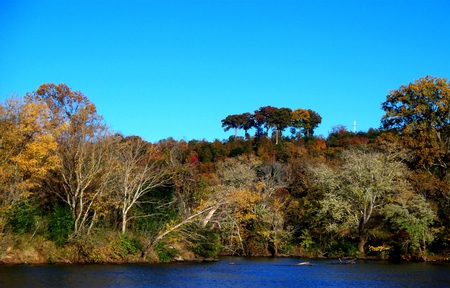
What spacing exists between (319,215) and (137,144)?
760 inches

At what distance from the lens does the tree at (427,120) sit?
54.4 metres

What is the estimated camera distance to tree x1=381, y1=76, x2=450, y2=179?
178 feet

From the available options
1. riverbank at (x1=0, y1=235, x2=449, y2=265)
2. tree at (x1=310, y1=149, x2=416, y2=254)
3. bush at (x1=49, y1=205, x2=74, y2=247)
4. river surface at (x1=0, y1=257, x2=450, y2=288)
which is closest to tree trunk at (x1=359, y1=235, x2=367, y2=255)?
tree at (x1=310, y1=149, x2=416, y2=254)

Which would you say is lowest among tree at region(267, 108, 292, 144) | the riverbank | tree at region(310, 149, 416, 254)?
the riverbank

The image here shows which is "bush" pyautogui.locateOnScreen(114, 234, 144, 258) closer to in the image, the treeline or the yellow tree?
the yellow tree

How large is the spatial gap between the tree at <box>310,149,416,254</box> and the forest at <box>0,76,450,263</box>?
5.3 inches

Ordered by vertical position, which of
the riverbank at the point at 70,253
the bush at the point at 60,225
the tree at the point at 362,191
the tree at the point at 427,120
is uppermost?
the tree at the point at 427,120

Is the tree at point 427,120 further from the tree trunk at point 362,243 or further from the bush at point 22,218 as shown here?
the bush at point 22,218

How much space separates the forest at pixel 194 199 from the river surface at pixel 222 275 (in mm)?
3266

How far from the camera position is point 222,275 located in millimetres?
36156

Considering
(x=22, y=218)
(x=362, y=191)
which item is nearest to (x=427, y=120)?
(x=362, y=191)

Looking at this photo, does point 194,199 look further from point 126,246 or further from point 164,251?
point 126,246

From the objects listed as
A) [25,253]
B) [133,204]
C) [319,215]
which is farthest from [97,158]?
[319,215]

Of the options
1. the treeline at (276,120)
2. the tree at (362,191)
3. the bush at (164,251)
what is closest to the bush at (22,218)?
the bush at (164,251)
